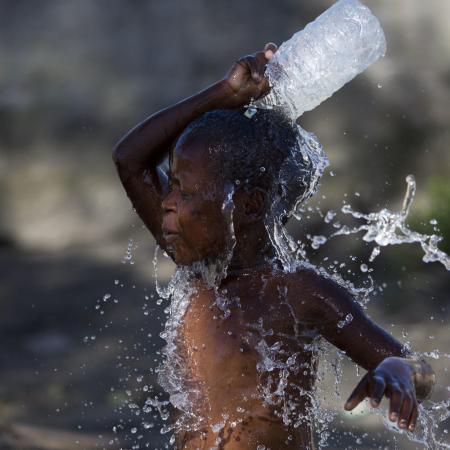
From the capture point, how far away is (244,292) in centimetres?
250

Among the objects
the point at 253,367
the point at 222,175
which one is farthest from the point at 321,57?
the point at 253,367

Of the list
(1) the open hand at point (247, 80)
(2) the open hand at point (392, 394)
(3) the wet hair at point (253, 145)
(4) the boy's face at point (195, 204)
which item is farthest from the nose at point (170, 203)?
(2) the open hand at point (392, 394)

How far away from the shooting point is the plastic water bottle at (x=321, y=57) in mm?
2514

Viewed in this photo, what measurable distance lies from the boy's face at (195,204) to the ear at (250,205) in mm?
55

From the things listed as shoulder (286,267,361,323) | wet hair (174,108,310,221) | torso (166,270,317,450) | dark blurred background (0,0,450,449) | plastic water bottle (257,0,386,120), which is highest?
dark blurred background (0,0,450,449)

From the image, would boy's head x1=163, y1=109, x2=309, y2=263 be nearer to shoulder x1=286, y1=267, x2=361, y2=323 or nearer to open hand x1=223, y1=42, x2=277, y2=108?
open hand x1=223, y1=42, x2=277, y2=108

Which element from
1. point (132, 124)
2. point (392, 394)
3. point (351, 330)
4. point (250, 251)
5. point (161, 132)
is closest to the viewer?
point (392, 394)

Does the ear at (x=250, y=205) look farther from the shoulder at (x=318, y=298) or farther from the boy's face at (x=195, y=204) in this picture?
the shoulder at (x=318, y=298)

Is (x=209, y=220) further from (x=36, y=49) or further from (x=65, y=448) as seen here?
(x=36, y=49)

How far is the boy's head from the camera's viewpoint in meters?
2.44

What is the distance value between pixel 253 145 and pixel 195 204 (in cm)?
20

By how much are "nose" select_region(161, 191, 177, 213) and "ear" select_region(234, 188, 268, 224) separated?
150 millimetres

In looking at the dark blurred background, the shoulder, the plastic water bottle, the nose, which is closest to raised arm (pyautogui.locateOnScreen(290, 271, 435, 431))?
the shoulder

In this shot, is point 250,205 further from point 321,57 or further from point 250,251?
point 321,57
